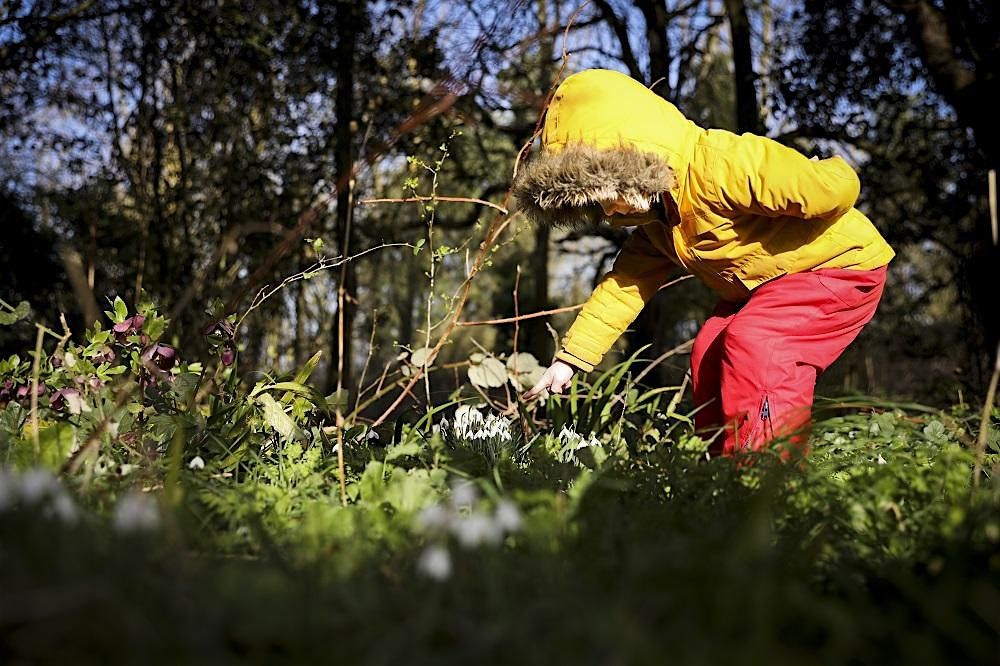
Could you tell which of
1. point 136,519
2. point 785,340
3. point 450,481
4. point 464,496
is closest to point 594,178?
point 785,340

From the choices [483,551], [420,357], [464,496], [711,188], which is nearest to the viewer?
[483,551]

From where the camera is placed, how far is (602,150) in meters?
2.31

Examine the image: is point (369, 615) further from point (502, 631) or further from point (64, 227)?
point (64, 227)

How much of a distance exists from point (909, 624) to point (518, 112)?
22.1 feet

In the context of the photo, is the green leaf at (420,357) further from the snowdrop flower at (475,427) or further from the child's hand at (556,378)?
the child's hand at (556,378)

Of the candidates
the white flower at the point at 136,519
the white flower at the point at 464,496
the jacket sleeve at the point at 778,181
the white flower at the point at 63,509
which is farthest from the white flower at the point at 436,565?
the jacket sleeve at the point at 778,181

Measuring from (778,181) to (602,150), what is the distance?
0.48m

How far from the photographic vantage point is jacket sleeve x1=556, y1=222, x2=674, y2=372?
277cm

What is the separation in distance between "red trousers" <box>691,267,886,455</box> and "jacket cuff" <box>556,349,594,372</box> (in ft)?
1.40

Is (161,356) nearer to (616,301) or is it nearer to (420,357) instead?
(420,357)

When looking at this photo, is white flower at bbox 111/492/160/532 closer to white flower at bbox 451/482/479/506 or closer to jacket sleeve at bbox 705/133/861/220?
white flower at bbox 451/482/479/506

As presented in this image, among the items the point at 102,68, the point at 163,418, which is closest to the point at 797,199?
the point at 163,418

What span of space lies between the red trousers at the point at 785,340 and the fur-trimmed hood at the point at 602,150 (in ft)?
1.51

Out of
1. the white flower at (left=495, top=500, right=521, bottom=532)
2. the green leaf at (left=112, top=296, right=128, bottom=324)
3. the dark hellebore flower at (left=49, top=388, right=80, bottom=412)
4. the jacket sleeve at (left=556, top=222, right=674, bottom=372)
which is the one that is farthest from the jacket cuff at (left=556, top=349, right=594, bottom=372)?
the white flower at (left=495, top=500, right=521, bottom=532)
